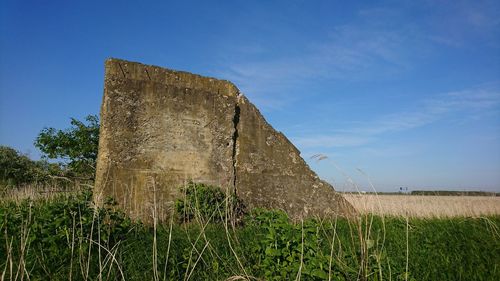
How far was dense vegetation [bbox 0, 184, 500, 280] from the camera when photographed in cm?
330

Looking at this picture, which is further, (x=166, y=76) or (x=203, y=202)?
(x=166, y=76)

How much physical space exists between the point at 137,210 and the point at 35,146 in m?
17.0

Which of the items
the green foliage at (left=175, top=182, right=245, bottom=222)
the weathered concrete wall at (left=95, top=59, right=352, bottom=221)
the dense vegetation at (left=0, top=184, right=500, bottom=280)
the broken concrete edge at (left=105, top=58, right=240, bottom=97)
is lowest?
the dense vegetation at (left=0, top=184, right=500, bottom=280)

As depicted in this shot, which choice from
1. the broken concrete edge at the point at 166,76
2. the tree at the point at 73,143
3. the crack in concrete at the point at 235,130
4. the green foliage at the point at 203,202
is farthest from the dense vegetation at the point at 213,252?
the tree at the point at 73,143

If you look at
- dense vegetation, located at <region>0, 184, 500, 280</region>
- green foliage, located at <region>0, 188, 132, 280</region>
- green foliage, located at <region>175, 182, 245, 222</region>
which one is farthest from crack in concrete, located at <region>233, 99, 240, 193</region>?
green foliage, located at <region>0, 188, 132, 280</region>

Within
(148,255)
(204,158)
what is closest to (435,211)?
(204,158)

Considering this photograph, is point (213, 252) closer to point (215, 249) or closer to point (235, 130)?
point (215, 249)

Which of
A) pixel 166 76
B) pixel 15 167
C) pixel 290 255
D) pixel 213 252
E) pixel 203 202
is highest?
pixel 166 76

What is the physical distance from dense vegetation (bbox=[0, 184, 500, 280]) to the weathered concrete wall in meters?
→ 1.15

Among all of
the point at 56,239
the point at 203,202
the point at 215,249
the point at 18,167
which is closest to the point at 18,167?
the point at 18,167

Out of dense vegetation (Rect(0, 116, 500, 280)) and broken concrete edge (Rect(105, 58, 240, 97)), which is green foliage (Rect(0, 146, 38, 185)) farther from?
dense vegetation (Rect(0, 116, 500, 280))

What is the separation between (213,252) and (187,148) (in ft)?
9.92

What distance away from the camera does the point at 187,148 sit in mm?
7219

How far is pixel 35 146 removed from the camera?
67.3ft
